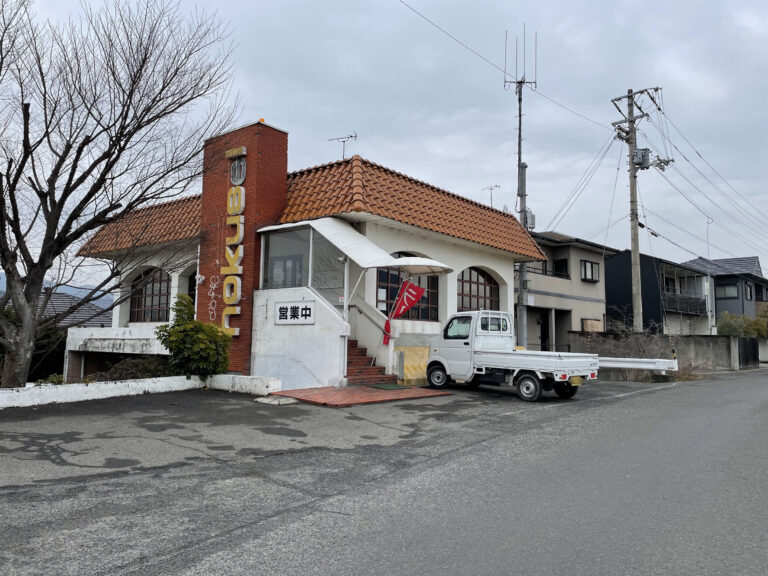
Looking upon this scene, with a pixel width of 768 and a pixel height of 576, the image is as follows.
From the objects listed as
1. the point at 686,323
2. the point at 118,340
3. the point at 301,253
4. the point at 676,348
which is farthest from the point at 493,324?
the point at 686,323

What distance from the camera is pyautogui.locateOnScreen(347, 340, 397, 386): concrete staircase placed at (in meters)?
13.9

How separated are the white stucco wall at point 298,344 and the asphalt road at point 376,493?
3.54 metres

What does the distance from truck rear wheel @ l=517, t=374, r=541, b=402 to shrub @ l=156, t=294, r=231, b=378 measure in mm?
7005

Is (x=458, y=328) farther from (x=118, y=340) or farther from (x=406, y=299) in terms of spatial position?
(x=118, y=340)

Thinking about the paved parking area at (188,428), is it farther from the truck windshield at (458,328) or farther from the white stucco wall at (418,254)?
the white stucco wall at (418,254)

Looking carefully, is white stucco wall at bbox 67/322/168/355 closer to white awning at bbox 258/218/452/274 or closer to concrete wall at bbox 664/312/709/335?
white awning at bbox 258/218/452/274

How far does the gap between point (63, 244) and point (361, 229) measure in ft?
23.3

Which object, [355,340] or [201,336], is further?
[355,340]

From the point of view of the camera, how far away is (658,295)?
1480 inches

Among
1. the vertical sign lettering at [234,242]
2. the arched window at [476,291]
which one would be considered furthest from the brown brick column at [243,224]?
the arched window at [476,291]

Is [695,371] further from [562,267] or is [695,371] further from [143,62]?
[143,62]

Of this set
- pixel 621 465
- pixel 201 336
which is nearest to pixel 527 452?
pixel 621 465

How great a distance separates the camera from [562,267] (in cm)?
3153

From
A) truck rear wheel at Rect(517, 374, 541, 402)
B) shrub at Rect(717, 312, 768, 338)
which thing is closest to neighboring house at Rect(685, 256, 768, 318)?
shrub at Rect(717, 312, 768, 338)
